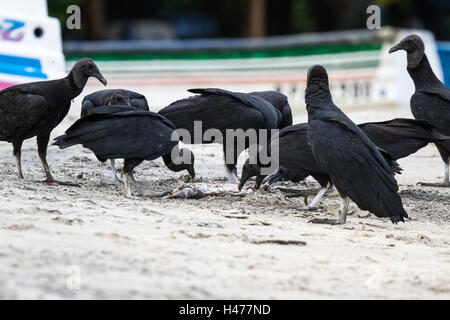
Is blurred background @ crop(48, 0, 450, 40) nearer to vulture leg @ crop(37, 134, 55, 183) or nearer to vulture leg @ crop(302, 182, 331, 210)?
vulture leg @ crop(37, 134, 55, 183)

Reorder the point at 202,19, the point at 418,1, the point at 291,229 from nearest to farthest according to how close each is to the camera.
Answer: the point at 291,229 < the point at 418,1 < the point at 202,19

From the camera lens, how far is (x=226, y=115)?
6230mm

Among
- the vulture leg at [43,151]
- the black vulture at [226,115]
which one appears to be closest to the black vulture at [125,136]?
the vulture leg at [43,151]

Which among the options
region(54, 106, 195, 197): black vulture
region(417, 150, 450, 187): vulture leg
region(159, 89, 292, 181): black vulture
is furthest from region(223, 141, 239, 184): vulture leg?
region(417, 150, 450, 187): vulture leg

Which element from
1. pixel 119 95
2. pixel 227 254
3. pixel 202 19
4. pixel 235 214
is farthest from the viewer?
pixel 202 19

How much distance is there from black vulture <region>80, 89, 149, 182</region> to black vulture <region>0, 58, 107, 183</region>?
500mm

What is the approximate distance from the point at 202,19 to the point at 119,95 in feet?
47.2

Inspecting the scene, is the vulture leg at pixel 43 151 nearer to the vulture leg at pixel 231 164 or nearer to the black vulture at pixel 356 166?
the vulture leg at pixel 231 164

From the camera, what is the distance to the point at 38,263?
330cm

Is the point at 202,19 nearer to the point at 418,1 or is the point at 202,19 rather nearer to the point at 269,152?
the point at 418,1

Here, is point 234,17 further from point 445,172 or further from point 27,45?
point 445,172

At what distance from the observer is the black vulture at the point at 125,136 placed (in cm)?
525

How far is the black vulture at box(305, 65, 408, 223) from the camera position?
15.5 ft
